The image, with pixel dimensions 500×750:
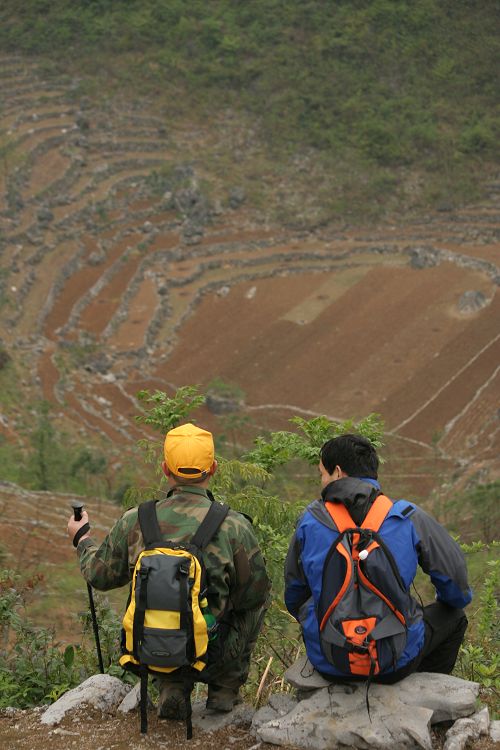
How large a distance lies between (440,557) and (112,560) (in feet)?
6.40

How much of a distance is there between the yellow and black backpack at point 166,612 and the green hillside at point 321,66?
41.0 m

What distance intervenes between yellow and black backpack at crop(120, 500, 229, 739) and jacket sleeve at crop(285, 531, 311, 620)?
19.6 inches

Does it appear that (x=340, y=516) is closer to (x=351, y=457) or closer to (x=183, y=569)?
(x=351, y=457)

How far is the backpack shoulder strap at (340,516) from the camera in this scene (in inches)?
203

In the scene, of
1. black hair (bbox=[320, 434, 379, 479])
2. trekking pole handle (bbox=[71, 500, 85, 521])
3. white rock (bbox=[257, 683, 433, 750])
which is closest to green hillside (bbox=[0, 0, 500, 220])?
trekking pole handle (bbox=[71, 500, 85, 521])

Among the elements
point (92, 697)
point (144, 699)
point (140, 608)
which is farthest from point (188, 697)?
point (92, 697)

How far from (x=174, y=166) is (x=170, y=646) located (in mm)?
41233

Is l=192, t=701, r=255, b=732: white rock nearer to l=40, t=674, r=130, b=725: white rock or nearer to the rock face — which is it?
the rock face

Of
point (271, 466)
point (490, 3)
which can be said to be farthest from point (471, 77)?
point (271, 466)

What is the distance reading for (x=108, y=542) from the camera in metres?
5.65

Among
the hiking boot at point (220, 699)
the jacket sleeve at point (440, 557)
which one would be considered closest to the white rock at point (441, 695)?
the jacket sleeve at point (440, 557)

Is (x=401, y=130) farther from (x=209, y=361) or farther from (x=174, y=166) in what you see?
(x=209, y=361)

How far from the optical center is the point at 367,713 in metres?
5.28

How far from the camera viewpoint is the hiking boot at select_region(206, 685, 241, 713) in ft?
19.5
